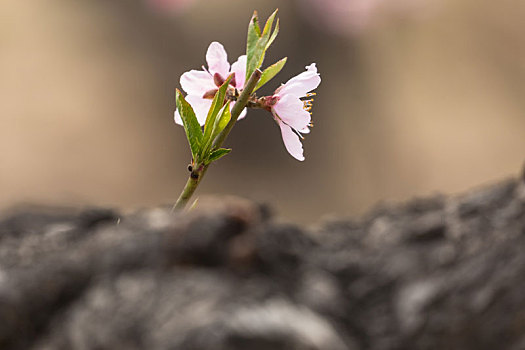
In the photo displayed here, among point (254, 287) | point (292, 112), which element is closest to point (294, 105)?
point (292, 112)

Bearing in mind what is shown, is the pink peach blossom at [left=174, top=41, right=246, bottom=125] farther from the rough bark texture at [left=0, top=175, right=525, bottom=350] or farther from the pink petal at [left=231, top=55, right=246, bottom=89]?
the rough bark texture at [left=0, top=175, right=525, bottom=350]

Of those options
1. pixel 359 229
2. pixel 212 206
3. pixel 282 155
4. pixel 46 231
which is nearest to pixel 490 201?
pixel 359 229

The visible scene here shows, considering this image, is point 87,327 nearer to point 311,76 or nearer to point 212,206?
point 212,206

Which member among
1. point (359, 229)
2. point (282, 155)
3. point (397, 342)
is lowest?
point (397, 342)

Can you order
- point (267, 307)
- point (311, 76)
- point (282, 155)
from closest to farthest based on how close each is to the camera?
1. point (267, 307)
2. point (311, 76)
3. point (282, 155)

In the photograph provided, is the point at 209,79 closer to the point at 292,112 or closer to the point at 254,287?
the point at 292,112
